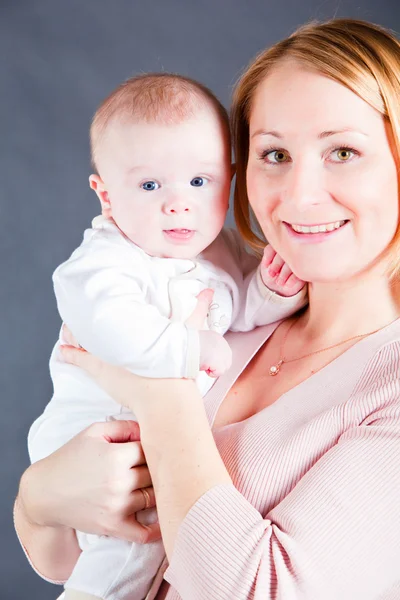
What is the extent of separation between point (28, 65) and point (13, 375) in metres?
1.20

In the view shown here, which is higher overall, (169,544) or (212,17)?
(212,17)

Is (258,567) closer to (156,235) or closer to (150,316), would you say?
(150,316)

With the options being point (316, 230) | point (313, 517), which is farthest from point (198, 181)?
point (313, 517)

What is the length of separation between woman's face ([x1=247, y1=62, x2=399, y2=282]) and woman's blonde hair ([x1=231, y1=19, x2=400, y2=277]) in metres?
0.02

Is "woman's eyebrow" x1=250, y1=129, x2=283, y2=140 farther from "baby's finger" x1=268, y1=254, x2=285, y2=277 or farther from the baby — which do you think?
"baby's finger" x1=268, y1=254, x2=285, y2=277

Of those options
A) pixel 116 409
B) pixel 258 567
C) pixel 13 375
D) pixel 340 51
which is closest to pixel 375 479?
pixel 258 567

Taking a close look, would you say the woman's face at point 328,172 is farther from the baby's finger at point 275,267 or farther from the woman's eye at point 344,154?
the baby's finger at point 275,267

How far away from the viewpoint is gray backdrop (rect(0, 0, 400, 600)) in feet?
11.0

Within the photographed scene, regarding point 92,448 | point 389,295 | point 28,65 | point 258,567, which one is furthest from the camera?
Answer: point 28,65

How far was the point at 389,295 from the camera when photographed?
5.86 feet

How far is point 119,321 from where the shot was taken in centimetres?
162

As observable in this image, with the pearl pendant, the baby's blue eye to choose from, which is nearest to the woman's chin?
the pearl pendant

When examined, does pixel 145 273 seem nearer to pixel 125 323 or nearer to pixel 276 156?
pixel 125 323

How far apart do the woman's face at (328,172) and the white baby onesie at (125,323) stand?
26 cm
